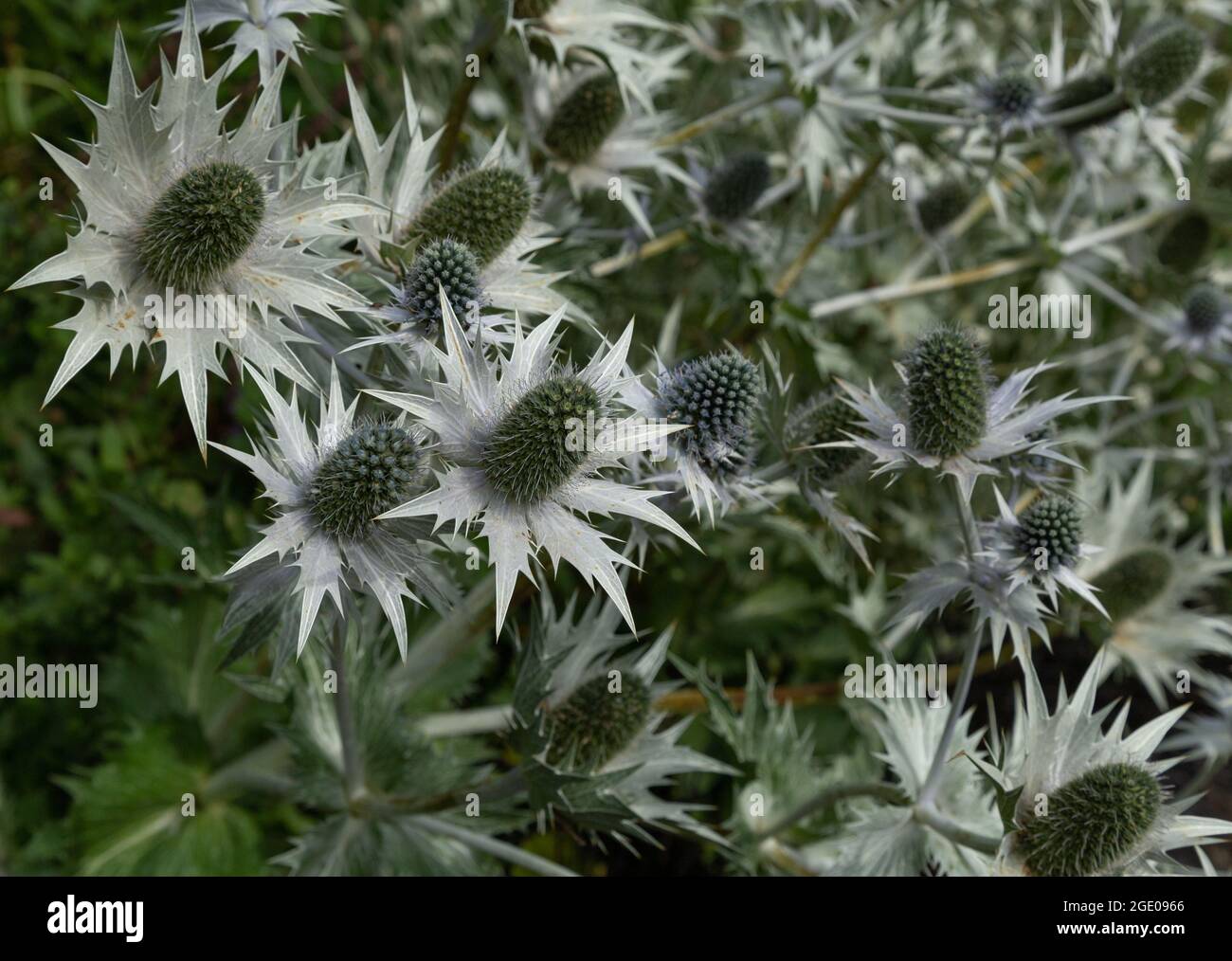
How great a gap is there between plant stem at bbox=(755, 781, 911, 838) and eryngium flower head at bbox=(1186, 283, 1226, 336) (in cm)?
174

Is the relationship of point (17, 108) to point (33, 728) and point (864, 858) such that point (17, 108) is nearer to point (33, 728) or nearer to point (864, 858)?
point (33, 728)

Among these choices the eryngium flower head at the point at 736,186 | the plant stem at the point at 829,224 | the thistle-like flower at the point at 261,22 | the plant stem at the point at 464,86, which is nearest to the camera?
the thistle-like flower at the point at 261,22

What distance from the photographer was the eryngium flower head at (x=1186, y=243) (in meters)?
3.23

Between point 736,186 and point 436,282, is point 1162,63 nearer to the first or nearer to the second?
point 736,186

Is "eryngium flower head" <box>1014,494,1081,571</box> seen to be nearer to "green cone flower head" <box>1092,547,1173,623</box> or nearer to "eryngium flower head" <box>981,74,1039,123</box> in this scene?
"green cone flower head" <box>1092,547,1173,623</box>

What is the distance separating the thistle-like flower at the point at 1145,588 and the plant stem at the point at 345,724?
168cm

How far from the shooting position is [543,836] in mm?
2576

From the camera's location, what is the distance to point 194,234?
1.45m

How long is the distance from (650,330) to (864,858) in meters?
1.65

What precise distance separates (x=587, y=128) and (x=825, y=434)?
0.87m

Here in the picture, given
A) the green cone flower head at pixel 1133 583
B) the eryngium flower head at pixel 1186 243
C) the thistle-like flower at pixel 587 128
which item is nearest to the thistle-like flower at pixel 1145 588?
the green cone flower head at pixel 1133 583

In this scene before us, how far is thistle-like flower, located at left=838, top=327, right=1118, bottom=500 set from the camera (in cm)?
163

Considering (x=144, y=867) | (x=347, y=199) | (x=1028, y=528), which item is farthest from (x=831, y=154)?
(x=144, y=867)

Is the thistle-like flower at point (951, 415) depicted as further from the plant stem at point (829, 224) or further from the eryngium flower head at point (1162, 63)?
the eryngium flower head at point (1162, 63)
